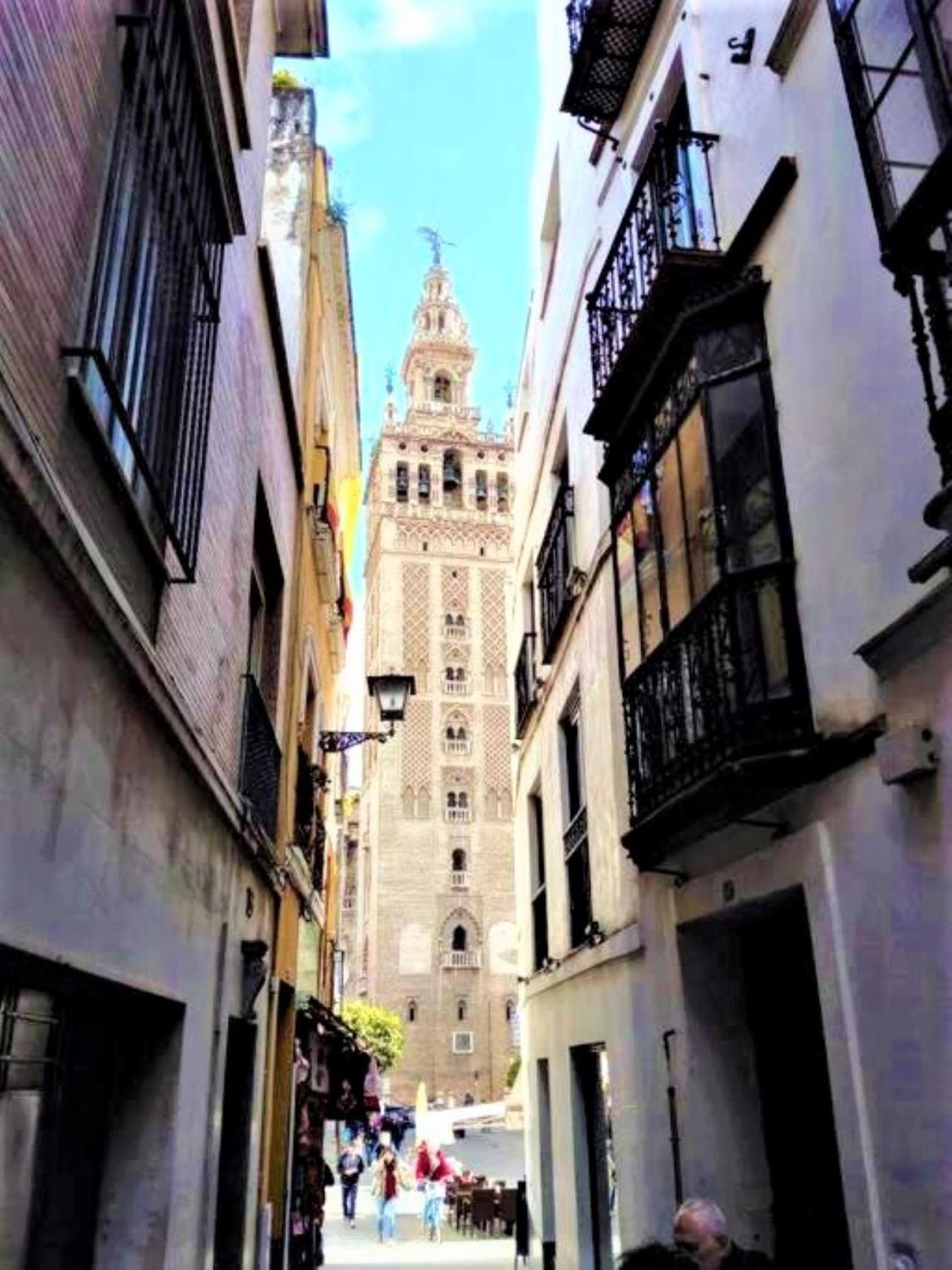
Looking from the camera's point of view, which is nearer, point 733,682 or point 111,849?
point 111,849

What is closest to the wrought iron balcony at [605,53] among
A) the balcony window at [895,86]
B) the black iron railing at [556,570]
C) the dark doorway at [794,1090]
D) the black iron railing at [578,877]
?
the black iron railing at [556,570]

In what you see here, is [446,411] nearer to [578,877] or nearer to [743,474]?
[578,877]

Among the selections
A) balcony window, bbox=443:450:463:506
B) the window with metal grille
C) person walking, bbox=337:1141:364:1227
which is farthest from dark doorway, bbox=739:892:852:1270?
balcony window, bbox=443:450:463:506

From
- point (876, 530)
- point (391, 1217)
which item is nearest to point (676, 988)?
point (876, 530)

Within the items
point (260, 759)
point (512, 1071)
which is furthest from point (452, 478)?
point (260, 759)

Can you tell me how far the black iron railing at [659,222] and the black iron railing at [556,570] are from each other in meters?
2.65

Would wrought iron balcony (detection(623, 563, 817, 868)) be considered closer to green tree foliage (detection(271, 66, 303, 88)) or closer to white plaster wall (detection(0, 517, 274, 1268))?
white plaster wall (detection(0, 517, 274, 1268))

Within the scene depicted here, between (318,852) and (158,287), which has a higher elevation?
(158,287)

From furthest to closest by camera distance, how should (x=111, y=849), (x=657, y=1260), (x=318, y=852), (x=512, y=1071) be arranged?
1. (x=512, y=1071)
2. (x=318, y=852)
3. (x=111, y=849)
4. (x=657, y=1260)

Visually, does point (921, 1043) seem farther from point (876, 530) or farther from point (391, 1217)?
point (391, 1217)

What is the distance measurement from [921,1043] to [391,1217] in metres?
15.4

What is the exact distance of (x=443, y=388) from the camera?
82.7 m

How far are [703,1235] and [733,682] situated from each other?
248 cm

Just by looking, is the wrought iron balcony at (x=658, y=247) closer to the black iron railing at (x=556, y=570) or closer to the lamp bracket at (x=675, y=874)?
the black iron railing at (x=556, y=570)
